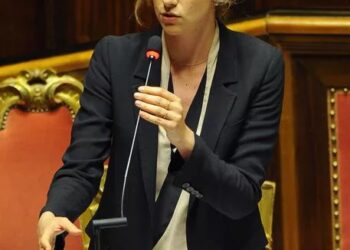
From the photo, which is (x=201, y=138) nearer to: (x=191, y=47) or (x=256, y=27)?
(x=191, y=47)

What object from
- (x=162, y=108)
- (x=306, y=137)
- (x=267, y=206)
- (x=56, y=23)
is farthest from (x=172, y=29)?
(x=56, y=23)

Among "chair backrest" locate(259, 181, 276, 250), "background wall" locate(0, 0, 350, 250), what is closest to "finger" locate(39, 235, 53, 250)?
"chair backrest" locate(259, 181, 276, 250)

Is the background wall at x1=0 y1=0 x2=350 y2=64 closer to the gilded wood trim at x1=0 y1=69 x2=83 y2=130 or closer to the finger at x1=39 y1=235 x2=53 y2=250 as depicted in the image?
the gilded wood trim at x1=0 y1=69 x2=83 y2=130

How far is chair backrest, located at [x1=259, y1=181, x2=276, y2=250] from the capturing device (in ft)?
5.23

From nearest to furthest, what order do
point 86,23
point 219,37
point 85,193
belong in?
point 85,193 < point 219,37 < point 86,23

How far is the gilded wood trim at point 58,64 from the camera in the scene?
1846 mm

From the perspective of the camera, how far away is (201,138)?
1250 mm

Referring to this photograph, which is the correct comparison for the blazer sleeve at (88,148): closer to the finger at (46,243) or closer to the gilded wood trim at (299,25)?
the finger at (46,243)

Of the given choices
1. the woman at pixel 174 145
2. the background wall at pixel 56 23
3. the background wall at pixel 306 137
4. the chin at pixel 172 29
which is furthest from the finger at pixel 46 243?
the background wall at pixel 56 23

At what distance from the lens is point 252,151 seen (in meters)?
1.29

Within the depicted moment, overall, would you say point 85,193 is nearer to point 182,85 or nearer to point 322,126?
point 182,85

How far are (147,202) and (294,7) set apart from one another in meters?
0.65

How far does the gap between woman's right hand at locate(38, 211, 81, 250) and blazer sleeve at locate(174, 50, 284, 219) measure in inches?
6.6

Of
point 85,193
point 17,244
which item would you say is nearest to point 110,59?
point 85,193
